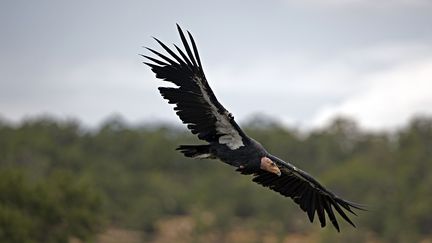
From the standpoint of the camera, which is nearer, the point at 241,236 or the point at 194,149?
the point at 194,149

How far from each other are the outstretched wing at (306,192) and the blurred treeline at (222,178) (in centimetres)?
2415

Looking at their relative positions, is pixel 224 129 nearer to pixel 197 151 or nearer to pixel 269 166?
pixel 197 151

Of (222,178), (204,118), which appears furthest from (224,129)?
(222,178)

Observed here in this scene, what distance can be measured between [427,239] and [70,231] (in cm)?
2624

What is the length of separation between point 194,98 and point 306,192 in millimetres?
3916

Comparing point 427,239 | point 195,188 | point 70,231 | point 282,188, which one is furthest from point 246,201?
point 282,188

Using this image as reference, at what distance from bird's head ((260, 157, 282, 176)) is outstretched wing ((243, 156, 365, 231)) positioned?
991mm

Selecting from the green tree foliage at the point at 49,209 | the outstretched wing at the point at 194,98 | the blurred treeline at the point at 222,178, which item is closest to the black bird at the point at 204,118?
the outstretched wing at the point at 194,98

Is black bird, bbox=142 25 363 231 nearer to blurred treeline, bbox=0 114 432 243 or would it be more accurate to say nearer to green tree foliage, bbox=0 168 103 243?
green tree foliage, bbox=0 168 103 243

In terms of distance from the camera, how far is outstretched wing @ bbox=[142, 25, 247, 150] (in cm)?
1372

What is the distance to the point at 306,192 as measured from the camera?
55.1ft

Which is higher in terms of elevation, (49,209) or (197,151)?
(49,209)

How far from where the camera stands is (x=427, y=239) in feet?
182

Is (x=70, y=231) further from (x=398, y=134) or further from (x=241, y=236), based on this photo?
(x=398, y=134)
